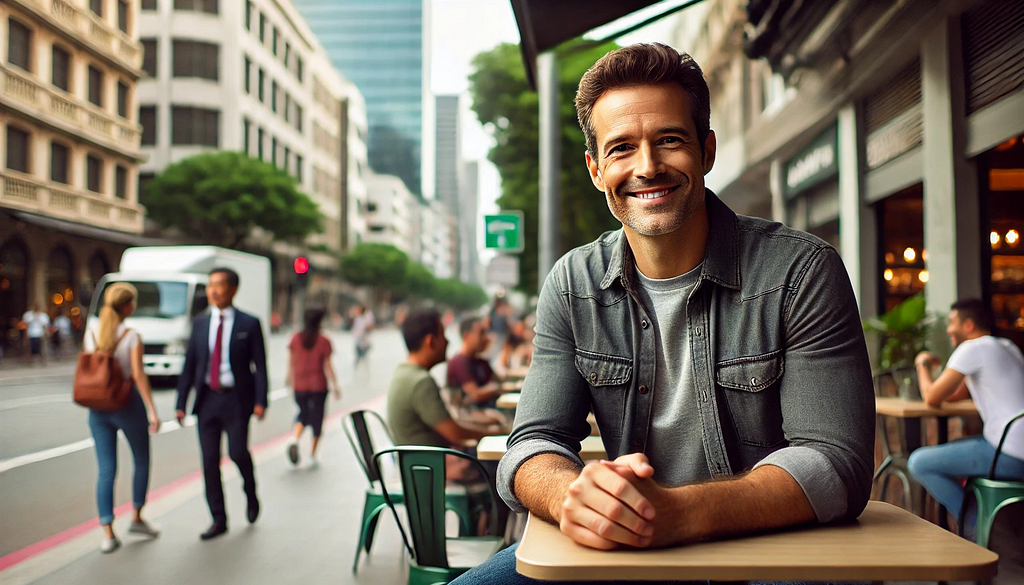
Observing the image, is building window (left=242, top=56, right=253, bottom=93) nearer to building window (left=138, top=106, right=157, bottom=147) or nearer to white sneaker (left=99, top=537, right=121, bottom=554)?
building window (left=138, top=106, right=157, bottom=147)

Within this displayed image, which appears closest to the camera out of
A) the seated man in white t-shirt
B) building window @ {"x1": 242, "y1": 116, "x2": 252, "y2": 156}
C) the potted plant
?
the seated man in white t-shirt

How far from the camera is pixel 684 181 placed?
6.40 ft

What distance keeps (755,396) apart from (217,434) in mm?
5144

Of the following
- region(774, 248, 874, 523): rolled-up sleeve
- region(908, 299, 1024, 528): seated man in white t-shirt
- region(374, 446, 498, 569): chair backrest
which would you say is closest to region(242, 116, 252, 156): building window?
region(374, 446, 498, 569): chair backrest

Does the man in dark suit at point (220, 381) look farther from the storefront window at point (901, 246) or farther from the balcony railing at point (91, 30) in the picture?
the storefront window at point (901, 246)

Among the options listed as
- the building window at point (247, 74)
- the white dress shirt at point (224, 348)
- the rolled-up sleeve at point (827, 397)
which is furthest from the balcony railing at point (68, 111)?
A: the rolled-up sleeve at point (827, 397)

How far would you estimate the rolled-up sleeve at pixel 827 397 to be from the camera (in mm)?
1677

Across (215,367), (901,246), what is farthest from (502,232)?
(215,367)

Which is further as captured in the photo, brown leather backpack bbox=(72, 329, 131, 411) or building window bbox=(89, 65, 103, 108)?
building window bbox=(89, 65, 103, 108)

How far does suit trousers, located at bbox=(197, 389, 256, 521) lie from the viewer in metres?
6.15

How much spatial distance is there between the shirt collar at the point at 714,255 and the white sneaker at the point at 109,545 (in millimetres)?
4577

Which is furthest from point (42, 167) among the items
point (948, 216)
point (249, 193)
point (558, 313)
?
point (948, 216)

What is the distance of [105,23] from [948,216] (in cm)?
642

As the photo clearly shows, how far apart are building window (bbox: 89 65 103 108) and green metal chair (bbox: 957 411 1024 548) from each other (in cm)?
540
